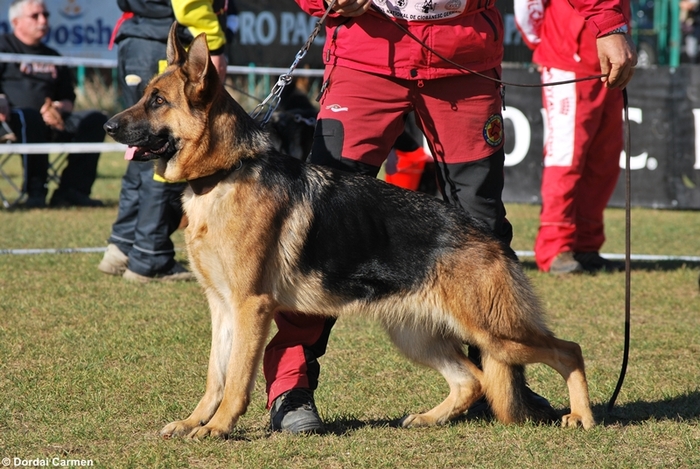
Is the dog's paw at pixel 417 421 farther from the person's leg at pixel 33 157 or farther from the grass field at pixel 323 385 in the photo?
the person's leg at pixel 33 157

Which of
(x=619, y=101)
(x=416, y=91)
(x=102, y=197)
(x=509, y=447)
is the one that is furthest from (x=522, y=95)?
(x=509, y=447)

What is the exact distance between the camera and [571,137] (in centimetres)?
693

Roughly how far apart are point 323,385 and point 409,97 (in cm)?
147

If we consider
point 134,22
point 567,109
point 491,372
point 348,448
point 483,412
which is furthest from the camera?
point 567,109

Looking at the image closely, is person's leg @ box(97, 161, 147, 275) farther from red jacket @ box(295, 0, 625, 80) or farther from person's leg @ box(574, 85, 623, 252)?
person's leg @ box(574, 85, 623, 252)

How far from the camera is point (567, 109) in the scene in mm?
6906

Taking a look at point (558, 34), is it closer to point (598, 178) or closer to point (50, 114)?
point (598, 178)

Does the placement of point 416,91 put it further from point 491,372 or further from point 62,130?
point 62,130

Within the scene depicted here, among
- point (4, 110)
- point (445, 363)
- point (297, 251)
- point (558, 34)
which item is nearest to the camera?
point (297, 251)

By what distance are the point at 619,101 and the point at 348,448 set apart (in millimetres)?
4715

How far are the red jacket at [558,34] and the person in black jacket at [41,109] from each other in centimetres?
519

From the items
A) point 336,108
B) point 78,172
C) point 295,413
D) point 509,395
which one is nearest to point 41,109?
point 78,172

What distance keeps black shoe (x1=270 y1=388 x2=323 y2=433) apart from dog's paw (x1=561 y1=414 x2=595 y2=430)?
103 centimetres

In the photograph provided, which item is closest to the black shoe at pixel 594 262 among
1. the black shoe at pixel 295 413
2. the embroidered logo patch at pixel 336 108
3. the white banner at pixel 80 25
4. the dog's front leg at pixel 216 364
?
the embroidered logo patch at pixel 336 108
